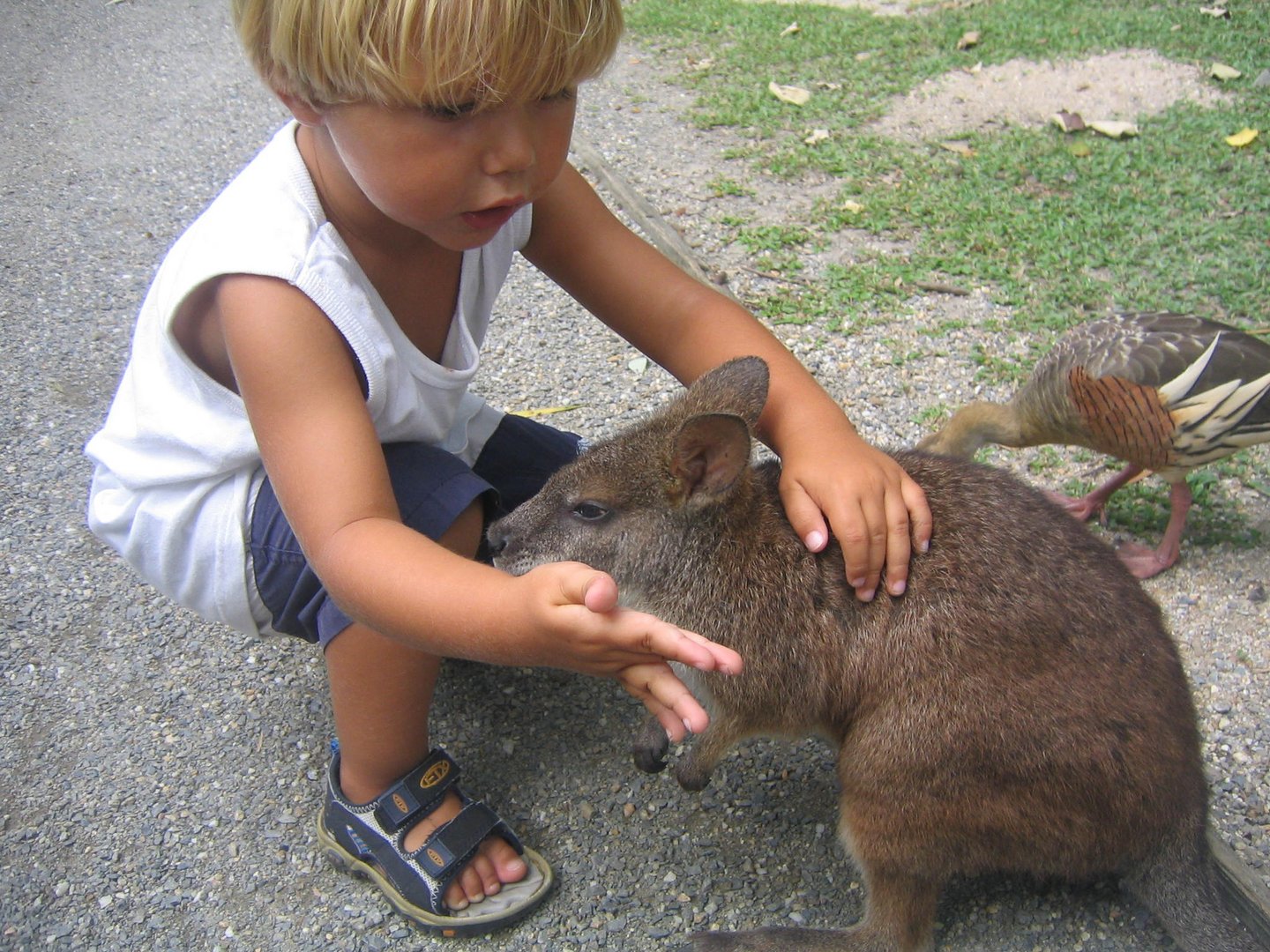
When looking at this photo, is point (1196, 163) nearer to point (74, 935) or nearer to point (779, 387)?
point (779, 387)

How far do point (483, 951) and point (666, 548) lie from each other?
840 mm

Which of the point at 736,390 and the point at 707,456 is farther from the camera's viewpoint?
the point at 736,390

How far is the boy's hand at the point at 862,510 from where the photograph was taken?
76.8 inches

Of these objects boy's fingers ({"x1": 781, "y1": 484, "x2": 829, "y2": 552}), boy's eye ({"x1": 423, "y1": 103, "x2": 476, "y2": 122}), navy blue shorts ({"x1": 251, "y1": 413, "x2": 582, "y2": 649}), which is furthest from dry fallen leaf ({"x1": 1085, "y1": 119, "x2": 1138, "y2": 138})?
boy's eye ({"x1": 423, "y1": 103, "x2": 476, "y2": 122})

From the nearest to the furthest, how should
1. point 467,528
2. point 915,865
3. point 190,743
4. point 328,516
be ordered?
point 328,516 < point 915,865 < point 467,528 < point 190,743

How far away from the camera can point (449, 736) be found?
2.52m

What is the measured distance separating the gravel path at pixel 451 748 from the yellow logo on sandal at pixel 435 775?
17 cm

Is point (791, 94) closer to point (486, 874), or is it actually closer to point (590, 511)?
point (590, 511)

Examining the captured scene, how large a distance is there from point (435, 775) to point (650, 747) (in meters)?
0.45

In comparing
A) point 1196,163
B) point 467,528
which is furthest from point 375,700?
point 1196,163

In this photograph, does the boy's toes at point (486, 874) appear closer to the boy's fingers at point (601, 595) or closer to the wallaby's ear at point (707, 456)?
the wallaby's ear at point (707, 456)

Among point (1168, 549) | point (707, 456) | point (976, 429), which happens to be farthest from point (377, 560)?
point (1168, 549)

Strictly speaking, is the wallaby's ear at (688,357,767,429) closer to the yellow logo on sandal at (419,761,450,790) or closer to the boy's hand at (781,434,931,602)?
the boy's hand at (781,434,931,602)

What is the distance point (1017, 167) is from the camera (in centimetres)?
453
